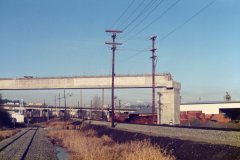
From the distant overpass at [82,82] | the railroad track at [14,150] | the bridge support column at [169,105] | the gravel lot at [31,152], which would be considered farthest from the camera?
the distant overpass at [82,82]

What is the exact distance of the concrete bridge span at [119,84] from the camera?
73500 millimetres

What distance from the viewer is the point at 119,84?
86.1 meters

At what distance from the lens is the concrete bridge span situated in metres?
73.5

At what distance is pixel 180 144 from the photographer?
17.0 metres

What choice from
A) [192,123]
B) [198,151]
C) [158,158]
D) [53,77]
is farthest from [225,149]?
[53,77]

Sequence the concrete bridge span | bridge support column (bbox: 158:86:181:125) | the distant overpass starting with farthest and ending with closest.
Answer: the distant overpass → the concrete bridge span → bridge support column (bbox: 158:86:181:125)

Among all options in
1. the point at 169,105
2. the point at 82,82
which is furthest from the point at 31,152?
the point at 82,82

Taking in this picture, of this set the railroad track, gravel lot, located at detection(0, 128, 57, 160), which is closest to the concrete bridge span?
the railroad track

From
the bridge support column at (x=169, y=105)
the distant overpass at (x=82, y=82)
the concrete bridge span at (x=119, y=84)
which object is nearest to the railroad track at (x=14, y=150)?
the concrete bridge span at (x=119, y=84)

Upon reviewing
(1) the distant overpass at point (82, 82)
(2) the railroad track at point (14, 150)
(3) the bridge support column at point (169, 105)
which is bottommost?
(2) the railroad track at point (14, 150)

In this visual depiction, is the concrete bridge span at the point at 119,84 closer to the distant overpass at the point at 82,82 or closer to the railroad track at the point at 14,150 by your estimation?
the distant overpass at the point at 82,82

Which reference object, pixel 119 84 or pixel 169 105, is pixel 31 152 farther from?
pixel 119 84

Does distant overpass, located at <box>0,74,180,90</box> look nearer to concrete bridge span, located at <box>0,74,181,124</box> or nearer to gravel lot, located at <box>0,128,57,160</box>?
concrete bridge span, located at <box>0,74,181,124</box>

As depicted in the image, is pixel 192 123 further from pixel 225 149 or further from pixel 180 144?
pixel 225 149
